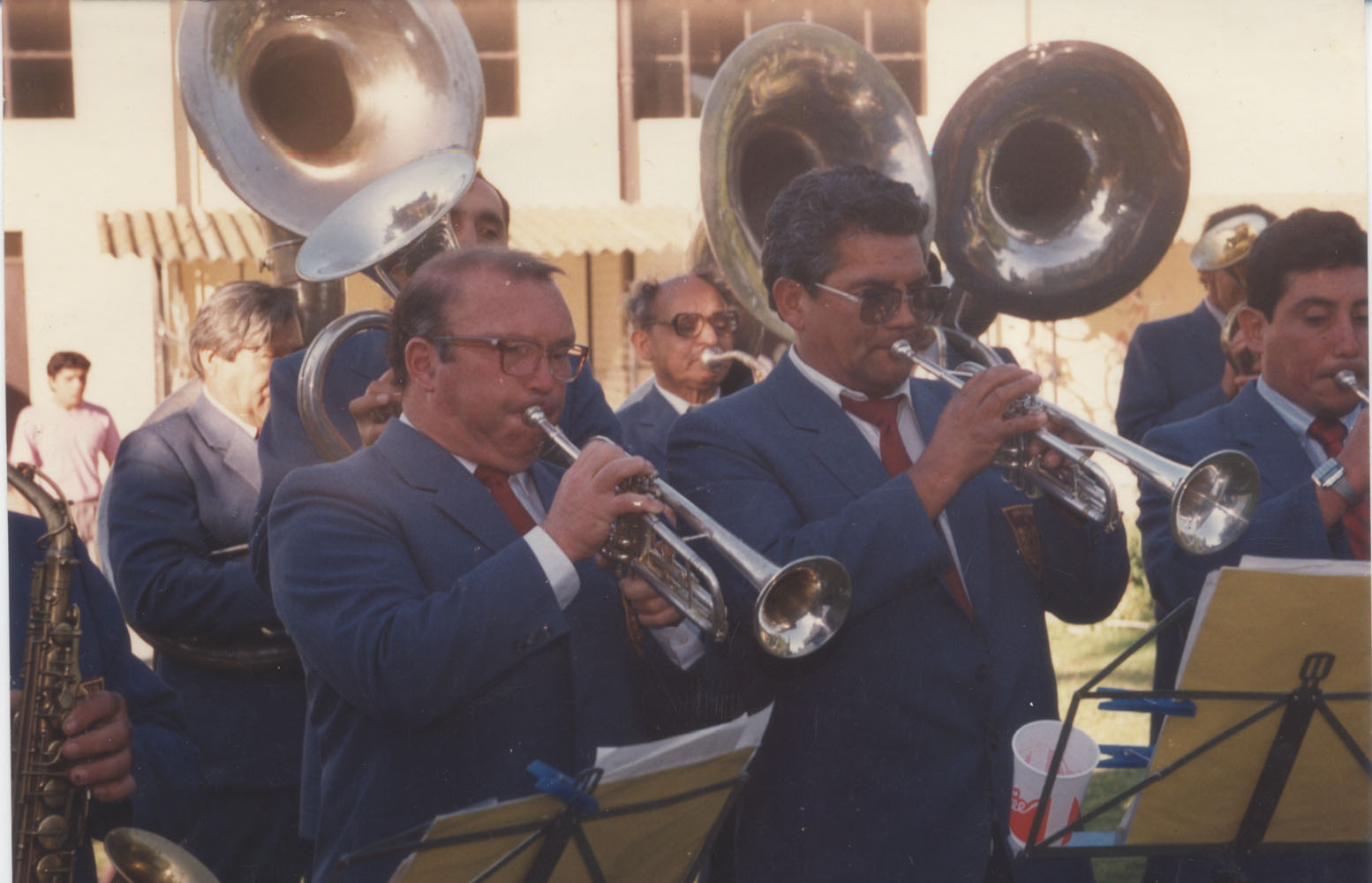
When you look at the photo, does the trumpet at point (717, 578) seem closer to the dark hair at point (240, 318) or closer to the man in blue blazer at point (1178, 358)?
the dark hair at point (240, 318)

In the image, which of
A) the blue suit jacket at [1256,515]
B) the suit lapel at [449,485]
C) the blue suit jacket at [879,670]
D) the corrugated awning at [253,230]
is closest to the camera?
the suit lapel at [449,485]

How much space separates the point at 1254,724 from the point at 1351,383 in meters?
1.11

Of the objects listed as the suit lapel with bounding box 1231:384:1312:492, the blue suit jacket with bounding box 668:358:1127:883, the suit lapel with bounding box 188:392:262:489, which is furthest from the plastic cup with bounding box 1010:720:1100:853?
the suit lapel with bounding box 188:392:262:489

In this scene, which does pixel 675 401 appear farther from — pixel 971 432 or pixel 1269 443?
pixel 971 432

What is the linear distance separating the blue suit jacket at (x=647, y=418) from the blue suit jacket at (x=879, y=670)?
216cm

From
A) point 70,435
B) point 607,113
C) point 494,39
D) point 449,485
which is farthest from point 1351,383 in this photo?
point 70,435

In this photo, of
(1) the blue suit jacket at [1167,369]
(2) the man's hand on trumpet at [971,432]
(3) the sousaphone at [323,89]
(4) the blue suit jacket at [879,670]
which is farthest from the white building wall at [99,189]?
(1) the blue suit jacket at [1167,369]

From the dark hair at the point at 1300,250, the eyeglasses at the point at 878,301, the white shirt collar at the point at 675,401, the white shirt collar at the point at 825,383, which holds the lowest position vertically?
the white shirt collar at the point at 675,401

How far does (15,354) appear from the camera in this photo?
12.6 ft

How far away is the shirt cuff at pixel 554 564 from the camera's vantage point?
2.31 meters

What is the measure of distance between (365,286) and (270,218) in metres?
0.29

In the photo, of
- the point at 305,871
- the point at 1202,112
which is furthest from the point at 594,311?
the point at 305,871

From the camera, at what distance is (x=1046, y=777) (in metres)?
Answer: 2.32

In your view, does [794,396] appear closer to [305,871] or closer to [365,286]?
[365,286]
